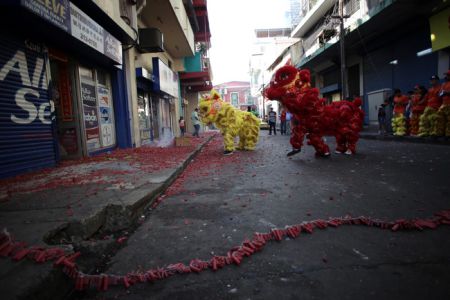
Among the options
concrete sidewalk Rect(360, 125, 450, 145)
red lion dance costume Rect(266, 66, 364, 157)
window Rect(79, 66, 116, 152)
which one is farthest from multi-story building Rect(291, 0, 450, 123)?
window Rect(79, 66, 116, 152)

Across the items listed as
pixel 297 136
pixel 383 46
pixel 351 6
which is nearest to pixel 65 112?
pixel 297 136

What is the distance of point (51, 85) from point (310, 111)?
19.7 ft

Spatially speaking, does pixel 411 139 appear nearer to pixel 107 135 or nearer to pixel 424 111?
pixel 424 111

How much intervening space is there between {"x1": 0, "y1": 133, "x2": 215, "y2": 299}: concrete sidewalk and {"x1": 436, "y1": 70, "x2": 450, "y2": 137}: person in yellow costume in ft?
27.4

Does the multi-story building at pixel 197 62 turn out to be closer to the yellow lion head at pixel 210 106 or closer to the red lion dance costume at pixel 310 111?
the yellow lion head at pixel 210 106

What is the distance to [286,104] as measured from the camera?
7379mm

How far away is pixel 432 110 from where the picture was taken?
31.1 feet

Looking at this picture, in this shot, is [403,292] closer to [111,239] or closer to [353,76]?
[111,239]

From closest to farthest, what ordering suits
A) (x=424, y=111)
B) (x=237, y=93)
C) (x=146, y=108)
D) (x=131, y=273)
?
(x=131, y=273) → (x=424, y=111) → (x=146, y=108) → (x=237, y=93)

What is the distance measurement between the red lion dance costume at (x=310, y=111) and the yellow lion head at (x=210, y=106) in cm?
214

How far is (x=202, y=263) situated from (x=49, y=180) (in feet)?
Result: 12.4

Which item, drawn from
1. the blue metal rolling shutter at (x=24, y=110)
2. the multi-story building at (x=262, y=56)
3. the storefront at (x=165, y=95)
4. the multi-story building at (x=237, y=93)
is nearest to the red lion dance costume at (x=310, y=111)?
the blue metal rolling shutter at (x=24, y=110)

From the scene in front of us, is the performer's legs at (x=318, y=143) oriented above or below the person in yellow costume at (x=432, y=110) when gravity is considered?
below

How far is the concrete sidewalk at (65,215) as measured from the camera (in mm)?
1755
